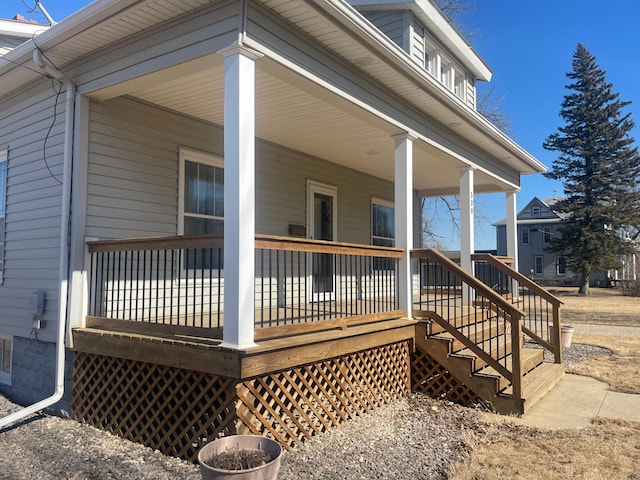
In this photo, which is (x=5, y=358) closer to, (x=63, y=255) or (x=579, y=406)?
(x=63, y=255)

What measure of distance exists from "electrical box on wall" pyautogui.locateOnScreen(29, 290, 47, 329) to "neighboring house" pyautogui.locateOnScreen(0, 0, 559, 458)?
0.7 inches

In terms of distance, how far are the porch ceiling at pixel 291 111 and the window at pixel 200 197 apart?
0.57 m

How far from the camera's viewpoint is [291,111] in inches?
239

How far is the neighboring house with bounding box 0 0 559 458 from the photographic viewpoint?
3.84 m

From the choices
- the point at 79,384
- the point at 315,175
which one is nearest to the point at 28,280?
the point at 79,384

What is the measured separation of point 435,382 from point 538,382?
1.20 metres

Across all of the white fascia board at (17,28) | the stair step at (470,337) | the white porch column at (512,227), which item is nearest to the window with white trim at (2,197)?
the white fascia board at (17,28)

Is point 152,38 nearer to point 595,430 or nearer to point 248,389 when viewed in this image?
point 248,389

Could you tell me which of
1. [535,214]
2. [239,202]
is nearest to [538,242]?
[535,214]

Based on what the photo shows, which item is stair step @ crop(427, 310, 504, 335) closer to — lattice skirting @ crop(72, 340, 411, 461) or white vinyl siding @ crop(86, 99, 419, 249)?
lattice skirting @ crop(72, 340, 411, 461)

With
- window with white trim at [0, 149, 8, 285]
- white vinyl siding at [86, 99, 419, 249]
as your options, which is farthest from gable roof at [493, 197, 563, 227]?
window with white trim at [0, 149, 8, 285]

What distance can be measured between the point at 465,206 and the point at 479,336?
273 cm

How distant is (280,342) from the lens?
3945 mm

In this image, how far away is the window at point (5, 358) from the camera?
578 centimetres
